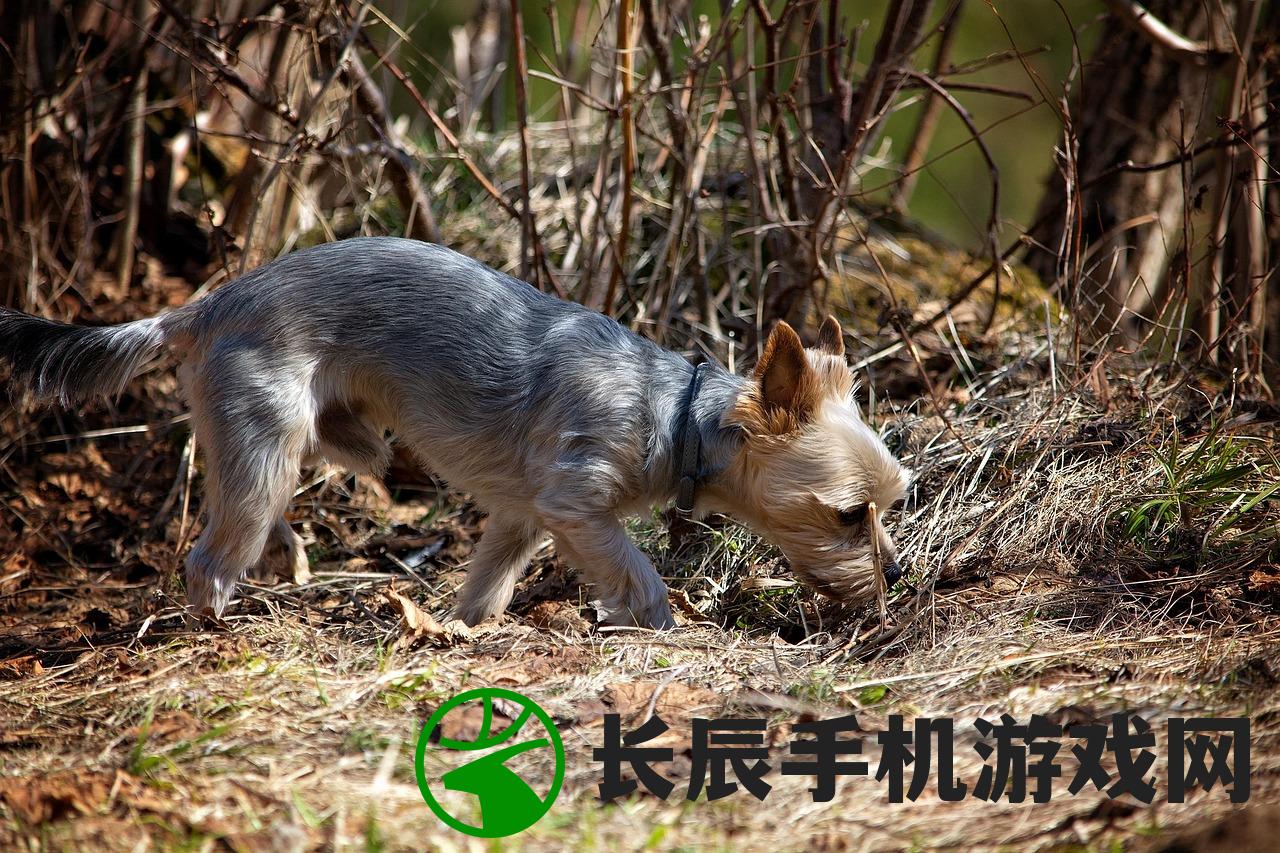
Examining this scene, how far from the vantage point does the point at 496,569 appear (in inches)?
178

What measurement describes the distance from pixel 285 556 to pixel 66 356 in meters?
1.17

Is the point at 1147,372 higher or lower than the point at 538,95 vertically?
lower

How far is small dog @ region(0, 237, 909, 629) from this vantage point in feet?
13.3

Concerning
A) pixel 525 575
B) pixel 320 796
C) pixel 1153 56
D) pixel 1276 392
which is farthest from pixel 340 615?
pixel 1153 56

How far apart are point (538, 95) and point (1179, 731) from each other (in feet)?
36.7

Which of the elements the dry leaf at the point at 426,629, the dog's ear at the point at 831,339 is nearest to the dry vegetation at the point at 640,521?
the dry leaf at the point at 426,629

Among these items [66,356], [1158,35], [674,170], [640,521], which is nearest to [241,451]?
[66,356]

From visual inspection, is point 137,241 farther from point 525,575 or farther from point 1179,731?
point 1179,731

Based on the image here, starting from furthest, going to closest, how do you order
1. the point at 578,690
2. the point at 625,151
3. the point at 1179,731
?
1. the point at 625,151
2. the point at 578,690
3. the point at 1179,731

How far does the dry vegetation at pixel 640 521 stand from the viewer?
2.75 m

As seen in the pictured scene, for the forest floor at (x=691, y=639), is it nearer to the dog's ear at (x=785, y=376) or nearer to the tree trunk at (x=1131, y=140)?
the dog's ear at (x=785, y=376)

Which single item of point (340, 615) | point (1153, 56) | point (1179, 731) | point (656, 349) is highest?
point (1153, 56)

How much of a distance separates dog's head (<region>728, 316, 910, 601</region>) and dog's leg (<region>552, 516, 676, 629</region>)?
449mm

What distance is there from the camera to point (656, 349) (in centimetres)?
443
